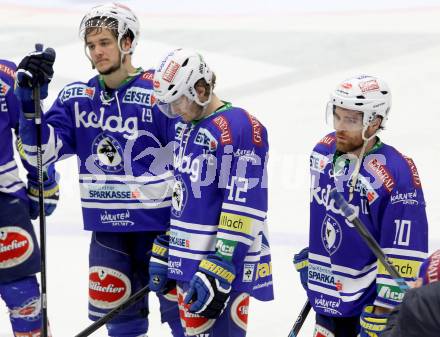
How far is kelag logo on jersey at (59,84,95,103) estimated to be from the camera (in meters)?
5.75

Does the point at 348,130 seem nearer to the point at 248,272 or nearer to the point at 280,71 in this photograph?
the point at 248,272

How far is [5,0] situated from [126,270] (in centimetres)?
944

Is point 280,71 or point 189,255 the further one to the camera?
point 280,71

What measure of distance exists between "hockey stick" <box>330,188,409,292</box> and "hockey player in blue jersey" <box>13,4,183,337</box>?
1254 mm

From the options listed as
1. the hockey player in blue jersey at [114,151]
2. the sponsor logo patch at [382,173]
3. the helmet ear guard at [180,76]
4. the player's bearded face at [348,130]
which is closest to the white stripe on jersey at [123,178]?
the hockey player in blue jersey at [114,151]

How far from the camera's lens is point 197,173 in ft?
16.9

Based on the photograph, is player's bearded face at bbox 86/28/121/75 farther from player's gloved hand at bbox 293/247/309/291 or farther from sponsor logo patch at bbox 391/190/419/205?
sponsor logo patch at bbox 391/190/419/205

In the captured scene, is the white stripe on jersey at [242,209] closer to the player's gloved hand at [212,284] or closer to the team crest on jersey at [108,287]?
the player's gloved hand at [212,284]

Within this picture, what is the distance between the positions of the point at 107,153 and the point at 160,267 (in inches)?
25.3

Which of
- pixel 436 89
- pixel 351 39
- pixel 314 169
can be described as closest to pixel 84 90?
pixel 314 169

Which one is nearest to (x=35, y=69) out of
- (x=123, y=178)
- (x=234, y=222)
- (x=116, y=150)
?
(x=116, y=150)

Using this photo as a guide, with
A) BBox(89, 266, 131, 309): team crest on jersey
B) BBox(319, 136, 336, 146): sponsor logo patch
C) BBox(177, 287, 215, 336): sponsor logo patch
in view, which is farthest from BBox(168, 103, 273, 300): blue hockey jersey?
BBox(89, 266, 131, 309): team crest on jersey

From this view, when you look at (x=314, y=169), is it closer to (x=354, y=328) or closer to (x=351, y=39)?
(x=354, y=328)

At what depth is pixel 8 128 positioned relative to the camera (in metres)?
5.85
